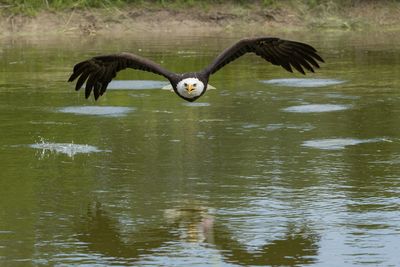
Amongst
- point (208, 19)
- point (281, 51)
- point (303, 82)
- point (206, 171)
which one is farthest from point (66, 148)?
point (208, 19)

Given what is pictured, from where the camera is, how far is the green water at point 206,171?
920 cm

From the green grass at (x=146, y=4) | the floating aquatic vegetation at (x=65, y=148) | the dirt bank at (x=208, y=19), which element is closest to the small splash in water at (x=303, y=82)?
the floating aquatic vegetation at (x=65, y=148)

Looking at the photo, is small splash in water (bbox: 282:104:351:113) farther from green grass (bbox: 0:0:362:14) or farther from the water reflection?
green grass (bbox: 0:0:362:14)

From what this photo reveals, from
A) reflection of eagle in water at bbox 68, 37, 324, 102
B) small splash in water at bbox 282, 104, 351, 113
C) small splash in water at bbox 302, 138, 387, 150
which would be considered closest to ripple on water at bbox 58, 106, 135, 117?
small splash in water at bbox 282, 104, 351, 113

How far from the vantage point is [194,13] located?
27984mm

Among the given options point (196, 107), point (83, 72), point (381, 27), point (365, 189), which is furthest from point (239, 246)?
point (381, 27)

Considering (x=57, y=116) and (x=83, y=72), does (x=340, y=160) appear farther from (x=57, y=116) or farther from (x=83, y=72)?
(x=57, y=116)

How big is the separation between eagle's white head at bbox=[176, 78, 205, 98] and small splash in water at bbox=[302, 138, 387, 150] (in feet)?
6.72

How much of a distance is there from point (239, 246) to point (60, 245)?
1.32 metres

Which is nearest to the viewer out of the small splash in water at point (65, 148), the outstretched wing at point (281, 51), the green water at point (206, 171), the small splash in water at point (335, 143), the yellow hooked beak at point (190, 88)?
the green water at point (206, 171)

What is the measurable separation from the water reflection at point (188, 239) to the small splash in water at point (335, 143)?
10.2 ft

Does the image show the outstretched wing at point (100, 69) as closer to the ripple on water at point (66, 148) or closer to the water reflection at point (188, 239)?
the ripple on water at point (66, 148)

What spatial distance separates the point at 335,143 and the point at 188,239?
4278 mm

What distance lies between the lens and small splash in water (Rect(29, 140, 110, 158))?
42.5ft
